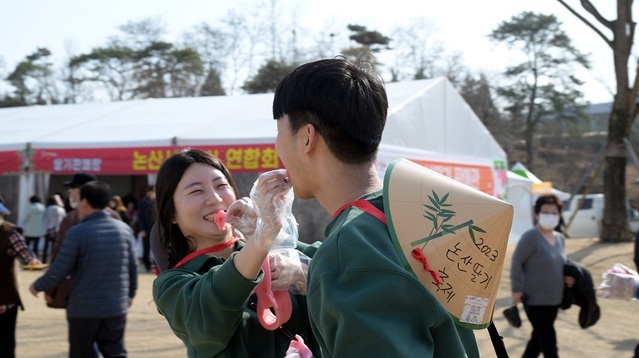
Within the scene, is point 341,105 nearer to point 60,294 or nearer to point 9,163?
point 60,294

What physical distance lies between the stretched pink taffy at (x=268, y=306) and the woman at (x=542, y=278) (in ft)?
12.9

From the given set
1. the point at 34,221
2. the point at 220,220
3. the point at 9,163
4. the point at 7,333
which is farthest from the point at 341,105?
the point at 9,163

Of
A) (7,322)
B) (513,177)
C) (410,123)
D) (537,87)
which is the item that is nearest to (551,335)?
(7,322)

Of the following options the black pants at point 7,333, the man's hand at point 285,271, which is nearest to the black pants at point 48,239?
the black pants at point 7,333

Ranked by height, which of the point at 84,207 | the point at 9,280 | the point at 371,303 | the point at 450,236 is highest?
the point at 450,236

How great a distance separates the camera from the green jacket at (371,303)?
134cm

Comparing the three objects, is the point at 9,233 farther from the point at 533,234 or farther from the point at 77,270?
the point at 533,234

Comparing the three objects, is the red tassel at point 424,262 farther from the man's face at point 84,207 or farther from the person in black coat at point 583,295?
the person in black coat at point 583,295

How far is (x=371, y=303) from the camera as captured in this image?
1.35 meters

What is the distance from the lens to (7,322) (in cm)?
551

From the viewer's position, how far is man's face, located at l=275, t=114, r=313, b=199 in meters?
1.62

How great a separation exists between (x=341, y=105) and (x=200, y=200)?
102 cm

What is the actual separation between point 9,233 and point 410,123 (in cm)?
1003

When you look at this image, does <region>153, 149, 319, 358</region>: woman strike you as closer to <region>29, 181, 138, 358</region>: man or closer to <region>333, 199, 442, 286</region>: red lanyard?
<region>333, 199, 442, 286</region>: red lanyard
